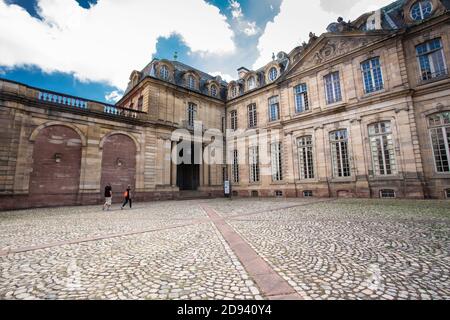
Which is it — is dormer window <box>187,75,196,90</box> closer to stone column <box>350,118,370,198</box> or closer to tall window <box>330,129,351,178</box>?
tall window <box>330,129,351,178</box>

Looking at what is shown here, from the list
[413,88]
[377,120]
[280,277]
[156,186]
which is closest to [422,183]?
[377,120]

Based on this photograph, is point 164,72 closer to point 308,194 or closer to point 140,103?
point 140,103

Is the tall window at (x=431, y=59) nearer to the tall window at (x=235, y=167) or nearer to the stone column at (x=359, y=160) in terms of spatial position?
the stone column at (x=359, y=160)

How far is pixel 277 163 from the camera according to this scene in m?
19.4

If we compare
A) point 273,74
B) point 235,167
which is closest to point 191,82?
point 273,74

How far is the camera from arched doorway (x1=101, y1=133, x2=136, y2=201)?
51.4 feet

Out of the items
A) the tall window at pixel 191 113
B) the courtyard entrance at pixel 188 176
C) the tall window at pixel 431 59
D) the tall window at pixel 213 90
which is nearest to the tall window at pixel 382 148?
the tall window at pixel 431 59

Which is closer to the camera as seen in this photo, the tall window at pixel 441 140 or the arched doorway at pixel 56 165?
the tall window at pixel 441 140

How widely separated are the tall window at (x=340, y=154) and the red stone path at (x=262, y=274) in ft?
43.9

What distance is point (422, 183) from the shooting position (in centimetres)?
1216

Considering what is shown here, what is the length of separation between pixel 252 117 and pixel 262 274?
20.3 meters

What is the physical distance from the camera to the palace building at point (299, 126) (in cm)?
1249
